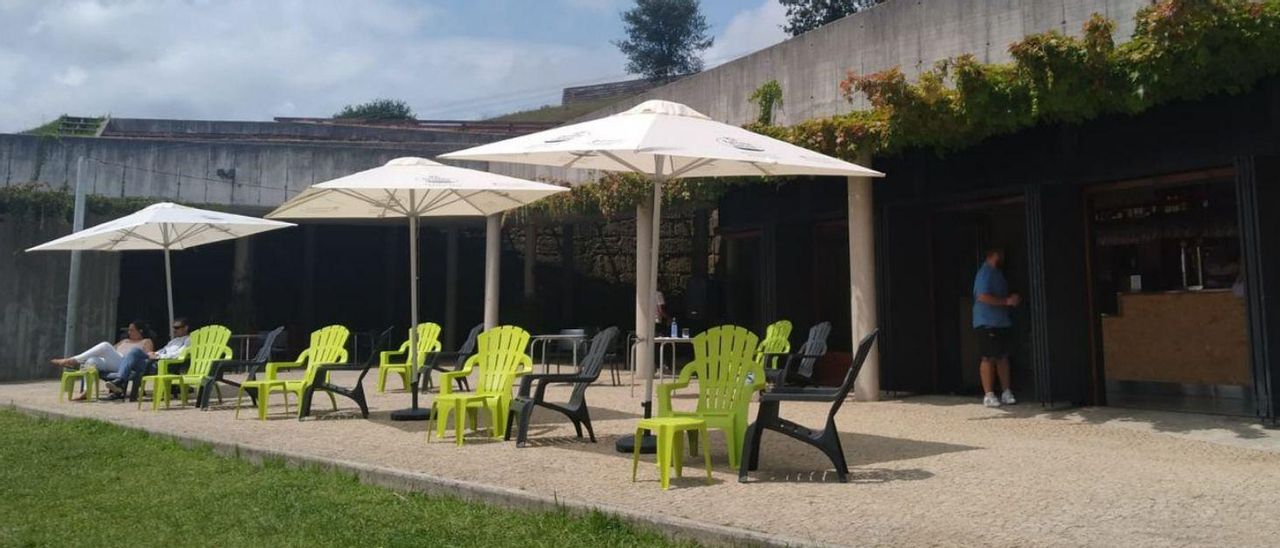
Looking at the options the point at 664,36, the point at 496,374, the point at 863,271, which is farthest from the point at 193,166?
the point at 664,36

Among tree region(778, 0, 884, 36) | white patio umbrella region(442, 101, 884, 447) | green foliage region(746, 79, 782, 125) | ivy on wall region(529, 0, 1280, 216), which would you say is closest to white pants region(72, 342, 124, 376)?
white patio umbrella region(442, 101, 884, 447)

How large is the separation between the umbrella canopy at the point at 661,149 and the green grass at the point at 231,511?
2.12 m

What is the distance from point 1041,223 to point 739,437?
14.6 feet

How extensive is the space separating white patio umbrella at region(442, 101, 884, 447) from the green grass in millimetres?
1959

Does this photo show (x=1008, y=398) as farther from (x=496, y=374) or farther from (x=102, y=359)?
(x=102, y=359)

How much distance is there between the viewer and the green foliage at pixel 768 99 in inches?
411

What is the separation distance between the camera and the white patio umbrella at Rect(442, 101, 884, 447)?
5.55m

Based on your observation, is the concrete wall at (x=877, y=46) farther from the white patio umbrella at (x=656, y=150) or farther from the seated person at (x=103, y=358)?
the seated person at (x=103, y=358)

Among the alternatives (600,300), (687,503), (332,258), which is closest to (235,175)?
(332,258)

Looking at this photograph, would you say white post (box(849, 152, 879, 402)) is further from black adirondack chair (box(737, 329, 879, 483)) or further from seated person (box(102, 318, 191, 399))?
seated person (box(102, 318, 191, 399))

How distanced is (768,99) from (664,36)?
5514cm

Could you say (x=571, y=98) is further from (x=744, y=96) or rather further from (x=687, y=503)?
(x=687, y=503)

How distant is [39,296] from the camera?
15523mm

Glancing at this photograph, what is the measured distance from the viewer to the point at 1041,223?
8609 millimetres
